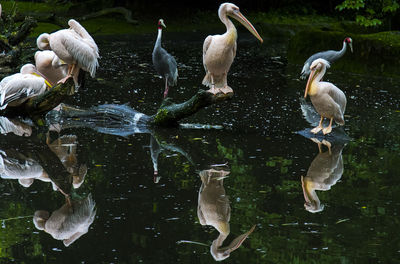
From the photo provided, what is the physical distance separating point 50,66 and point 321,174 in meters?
4.14

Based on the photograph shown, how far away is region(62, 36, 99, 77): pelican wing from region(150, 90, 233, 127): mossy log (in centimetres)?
100

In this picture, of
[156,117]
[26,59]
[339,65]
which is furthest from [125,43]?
[156,117]

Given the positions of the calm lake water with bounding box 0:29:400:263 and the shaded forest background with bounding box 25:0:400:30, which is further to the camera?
the shaded forest background with bounding box 25:0:400:30

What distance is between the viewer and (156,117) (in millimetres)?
7199

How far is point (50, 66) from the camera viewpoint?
8.17 meters

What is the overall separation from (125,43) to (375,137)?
8.28 metres

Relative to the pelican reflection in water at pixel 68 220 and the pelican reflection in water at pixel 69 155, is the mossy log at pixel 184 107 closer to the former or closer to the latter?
the pelican reflection in water at pixel 69 155

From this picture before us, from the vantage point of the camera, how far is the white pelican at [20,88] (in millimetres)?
7262

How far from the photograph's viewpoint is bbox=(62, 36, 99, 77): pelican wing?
7.23m

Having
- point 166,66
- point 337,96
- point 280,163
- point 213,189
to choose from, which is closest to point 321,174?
point 280,163

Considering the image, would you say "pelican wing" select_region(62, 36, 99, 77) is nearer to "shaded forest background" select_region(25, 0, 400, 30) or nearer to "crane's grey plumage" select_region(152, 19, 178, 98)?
"crane's grey plumage" select_region(152, 19, 178, 98)

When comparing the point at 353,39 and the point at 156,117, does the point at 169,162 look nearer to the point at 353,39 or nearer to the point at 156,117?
the point at 156,117

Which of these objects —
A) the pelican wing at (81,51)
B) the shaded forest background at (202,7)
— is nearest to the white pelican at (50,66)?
the pelican wing at (81,51)

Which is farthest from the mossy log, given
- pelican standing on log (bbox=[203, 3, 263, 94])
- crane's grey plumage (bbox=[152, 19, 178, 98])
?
crane's grey plumage (bbox=[152, 19, 178, 98])
